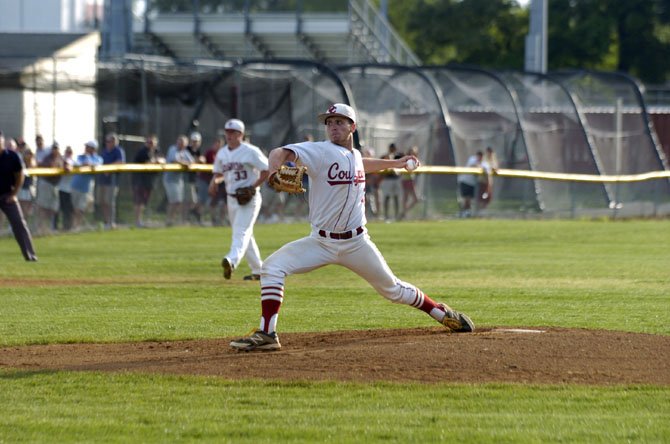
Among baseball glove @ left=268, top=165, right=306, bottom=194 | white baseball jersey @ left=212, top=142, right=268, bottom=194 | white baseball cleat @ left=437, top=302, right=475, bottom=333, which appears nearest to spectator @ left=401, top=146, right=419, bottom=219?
white baseball jersey @ left=212, top=142, right=268, bottom=194

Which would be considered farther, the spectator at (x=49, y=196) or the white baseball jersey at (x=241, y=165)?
the spectator at (x=49, y=196)

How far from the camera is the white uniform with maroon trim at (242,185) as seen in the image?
1547 cm

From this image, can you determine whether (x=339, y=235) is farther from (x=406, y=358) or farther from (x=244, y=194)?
(x=244, y=194)

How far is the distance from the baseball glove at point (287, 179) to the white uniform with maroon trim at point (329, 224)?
326 mm

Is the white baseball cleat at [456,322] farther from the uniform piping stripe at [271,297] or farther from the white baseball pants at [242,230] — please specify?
the white baseball pants at [242,230]

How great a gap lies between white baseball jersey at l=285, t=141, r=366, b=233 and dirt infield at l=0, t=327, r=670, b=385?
1017mm

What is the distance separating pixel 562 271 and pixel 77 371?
33.5ft

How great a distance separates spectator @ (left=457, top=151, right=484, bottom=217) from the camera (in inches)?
1168

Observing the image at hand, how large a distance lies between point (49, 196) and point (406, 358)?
1488cm

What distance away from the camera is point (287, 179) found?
9305mm

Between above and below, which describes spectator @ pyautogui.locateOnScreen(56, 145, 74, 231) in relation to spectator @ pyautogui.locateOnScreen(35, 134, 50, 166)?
below

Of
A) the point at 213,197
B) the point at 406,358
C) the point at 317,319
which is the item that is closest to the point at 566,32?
the point at 213,197

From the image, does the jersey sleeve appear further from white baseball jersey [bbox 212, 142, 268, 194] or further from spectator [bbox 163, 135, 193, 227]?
spectator [bbox 163, 135, 193, 227]

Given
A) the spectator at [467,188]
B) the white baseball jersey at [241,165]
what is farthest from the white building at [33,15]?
the white baseball jersey at [241,165]
